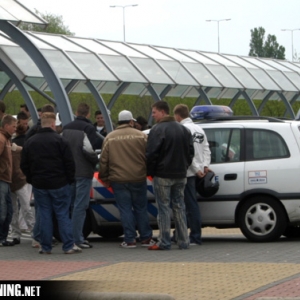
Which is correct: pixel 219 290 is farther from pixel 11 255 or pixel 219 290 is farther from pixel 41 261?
pixel 11 255

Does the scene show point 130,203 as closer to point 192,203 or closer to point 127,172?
point 127,172

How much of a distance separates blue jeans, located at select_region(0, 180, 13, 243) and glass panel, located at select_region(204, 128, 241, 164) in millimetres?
2784

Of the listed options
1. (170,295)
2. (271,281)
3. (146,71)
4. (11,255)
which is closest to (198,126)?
(11,255)

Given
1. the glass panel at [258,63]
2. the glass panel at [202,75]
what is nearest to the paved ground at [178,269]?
the glass panel at [202,75]

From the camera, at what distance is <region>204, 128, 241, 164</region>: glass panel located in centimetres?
1397

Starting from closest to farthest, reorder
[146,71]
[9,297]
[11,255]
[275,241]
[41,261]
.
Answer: [9,297] < [41,261] < [11,255] < [275,241] < [146,71]

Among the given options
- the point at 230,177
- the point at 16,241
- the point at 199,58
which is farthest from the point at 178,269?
the point at 199,58

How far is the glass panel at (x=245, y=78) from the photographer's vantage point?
33.0 meters

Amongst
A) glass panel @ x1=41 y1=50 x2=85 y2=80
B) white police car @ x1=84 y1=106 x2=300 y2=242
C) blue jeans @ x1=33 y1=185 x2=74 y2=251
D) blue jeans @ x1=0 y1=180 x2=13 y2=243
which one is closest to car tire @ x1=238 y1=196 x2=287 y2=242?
white police car @ x1=84 y1=106 x2=300 y2=242

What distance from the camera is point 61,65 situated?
79.0 ft

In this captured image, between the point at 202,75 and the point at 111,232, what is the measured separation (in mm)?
15990

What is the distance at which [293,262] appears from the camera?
1126cm

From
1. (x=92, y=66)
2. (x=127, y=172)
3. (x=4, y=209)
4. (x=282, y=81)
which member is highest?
(x=92, y=66)

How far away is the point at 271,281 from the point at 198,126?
176 inches
